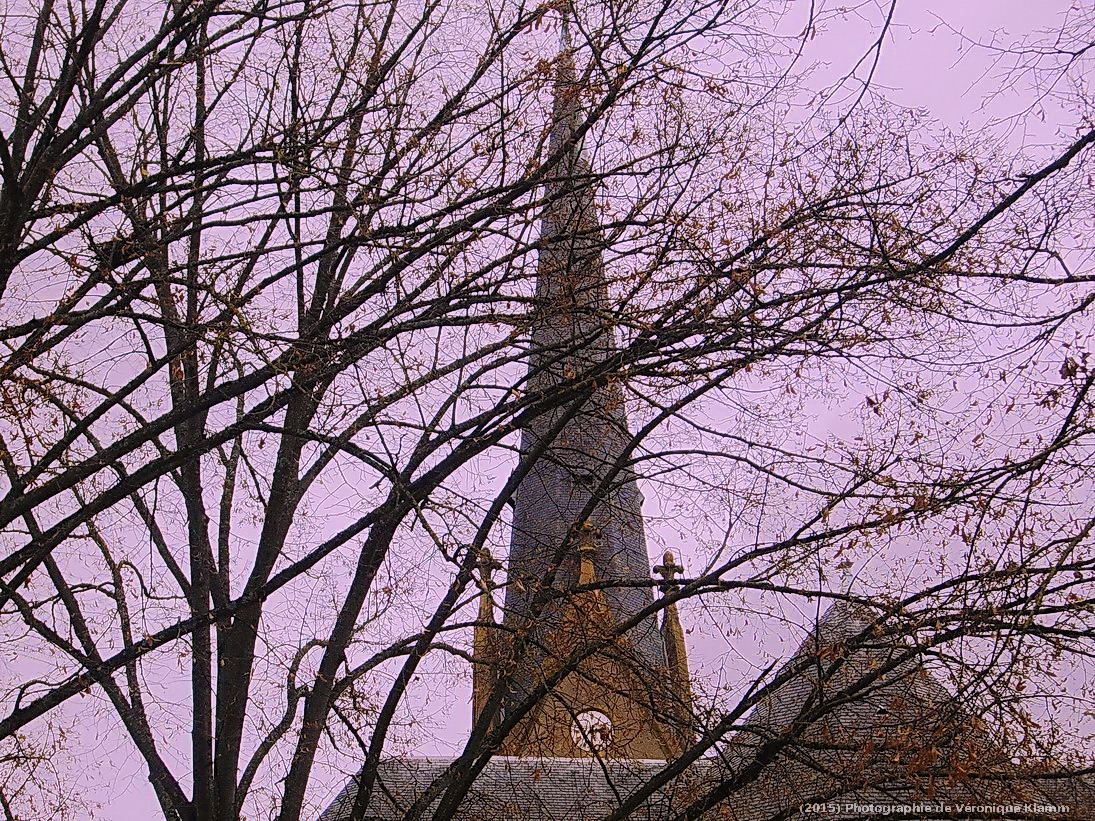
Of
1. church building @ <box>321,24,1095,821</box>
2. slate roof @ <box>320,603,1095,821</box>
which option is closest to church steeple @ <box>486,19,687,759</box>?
church building @ <box>321,24,1095,821</box>

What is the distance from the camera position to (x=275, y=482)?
6520mm

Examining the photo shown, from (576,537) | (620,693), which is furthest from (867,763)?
(576,537)

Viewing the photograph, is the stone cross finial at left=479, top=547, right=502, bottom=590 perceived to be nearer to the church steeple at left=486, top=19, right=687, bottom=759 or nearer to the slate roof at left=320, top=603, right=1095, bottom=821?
the church steeple at left=486, top=19, right=687, bottom=759

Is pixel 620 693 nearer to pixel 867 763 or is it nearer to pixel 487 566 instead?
pixel 487 566

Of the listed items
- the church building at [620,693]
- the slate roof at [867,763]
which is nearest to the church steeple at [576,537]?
the church building at [620,693]

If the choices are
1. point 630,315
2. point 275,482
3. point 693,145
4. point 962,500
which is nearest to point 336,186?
point 630,315

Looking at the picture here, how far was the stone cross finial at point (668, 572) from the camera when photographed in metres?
6.33

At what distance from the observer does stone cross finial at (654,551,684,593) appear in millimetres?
6334

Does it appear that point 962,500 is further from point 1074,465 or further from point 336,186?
point 336,186

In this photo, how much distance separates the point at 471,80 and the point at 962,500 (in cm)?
364

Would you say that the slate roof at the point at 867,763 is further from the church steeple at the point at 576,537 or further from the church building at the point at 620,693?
the church steeple at the point at 576,537

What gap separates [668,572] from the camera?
22.9 ft

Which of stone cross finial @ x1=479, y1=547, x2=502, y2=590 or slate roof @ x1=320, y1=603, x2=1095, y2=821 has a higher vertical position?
stone cross finial @ x1=479, y1=547, x2=502, y2=590

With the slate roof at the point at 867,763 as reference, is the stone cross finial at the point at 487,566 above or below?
above
